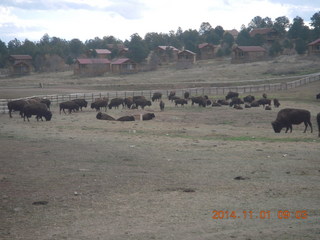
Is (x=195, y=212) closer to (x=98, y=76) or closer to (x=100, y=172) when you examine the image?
(x=100, y=172)

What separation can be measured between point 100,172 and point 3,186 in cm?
291

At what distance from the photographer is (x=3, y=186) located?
39.0 feet

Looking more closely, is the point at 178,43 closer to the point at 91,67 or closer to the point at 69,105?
the point at 91,67

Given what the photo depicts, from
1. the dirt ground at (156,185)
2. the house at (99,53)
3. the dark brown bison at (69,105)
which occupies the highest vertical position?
the house at (99,53)

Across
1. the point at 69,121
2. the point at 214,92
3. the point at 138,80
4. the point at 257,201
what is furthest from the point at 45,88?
the point at 257,201

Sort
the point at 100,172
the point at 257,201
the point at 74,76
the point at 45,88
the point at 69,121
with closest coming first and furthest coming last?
1. the point at 257,201
2. the point at 100,172
3. the point at 69,121
4. the point at 45,88
5. the point at 74,76

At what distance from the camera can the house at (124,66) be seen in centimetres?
8860

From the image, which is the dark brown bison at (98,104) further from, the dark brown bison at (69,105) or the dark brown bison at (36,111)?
the dark brown bison at (36,111)

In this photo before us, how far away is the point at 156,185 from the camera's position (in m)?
12.1

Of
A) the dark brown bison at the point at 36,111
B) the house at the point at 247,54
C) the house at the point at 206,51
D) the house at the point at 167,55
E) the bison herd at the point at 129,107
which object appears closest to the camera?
the bison herd at the point at 129,107

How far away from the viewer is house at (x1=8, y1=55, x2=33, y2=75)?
92.9 m

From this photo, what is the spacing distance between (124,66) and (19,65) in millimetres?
22406
